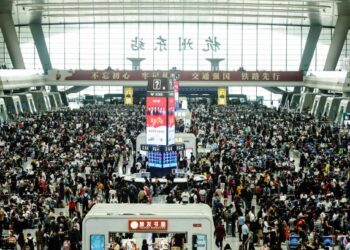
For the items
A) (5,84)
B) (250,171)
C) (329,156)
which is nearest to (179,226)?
(250,171)

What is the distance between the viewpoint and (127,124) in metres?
41.0

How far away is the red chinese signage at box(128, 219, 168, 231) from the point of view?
38.9 ft

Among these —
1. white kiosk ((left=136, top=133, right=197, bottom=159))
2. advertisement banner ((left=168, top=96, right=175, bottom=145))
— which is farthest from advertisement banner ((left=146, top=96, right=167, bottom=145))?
white kiosk ((left=136, top=133, right=197, bottom=159))

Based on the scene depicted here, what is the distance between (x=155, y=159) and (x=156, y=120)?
67.3 inches

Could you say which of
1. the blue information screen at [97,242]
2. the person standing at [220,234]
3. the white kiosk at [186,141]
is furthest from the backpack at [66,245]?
the white kiosk at [186,141]

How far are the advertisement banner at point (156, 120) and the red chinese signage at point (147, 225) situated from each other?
593 inches

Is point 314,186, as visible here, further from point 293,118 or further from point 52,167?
point 293,118

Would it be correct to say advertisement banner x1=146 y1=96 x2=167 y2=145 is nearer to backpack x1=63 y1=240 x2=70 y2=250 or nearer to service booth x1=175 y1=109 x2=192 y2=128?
backpack x1=63 y1=240 x2=70 y2=250

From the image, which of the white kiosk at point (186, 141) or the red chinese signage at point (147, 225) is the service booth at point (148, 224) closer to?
the red chinese signage at point (147, 225)

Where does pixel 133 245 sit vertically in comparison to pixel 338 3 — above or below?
below

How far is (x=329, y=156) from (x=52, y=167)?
1037cm

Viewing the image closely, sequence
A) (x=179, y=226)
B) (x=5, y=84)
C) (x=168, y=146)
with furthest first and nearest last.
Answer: (x=5, y=84) < (x=168, y=146) < (x=179, y=226)

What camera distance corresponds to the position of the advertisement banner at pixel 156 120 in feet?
89.1

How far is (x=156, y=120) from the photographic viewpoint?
2752 centimetres
